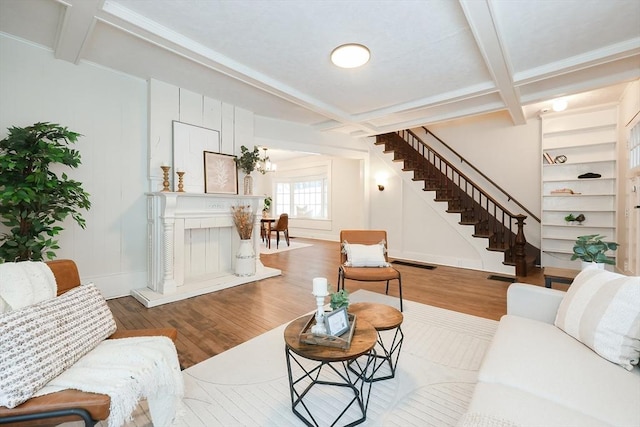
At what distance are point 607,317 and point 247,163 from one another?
162 inches

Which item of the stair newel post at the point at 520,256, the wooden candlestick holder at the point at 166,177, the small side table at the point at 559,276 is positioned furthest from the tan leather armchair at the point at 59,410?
the stair newel post at the point at 520,256

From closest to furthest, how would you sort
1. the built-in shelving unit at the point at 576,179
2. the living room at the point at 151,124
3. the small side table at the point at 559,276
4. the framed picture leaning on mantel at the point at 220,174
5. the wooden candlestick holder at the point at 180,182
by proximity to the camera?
the small side table at the point at 559,276 < the living room at the point at 151,124 < the wooden candlestick holder at the point at 180,182 < the framed picture leaning on mantel at the point at 220,174 < the built-in shelving unit at the point at 576,179

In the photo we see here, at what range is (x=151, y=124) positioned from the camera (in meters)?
3.58

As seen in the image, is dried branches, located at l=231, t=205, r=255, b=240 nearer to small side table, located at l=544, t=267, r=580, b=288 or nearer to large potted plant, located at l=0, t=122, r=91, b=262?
large potted plant, located at l=0, t=122, r=91, b=262

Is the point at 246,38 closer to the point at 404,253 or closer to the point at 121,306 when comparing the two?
the point at 121,306

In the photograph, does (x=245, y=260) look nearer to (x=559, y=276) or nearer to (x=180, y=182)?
(x=180, y=182)

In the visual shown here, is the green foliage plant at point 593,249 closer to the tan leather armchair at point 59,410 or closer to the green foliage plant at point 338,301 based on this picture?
the green foliage plant at point 338,301

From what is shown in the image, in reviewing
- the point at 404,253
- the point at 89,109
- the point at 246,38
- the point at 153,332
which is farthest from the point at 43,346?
the point at 404,253

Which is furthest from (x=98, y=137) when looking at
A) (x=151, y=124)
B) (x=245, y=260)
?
(x=245, y=260)

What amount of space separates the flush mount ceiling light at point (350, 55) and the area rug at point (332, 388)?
2.70m

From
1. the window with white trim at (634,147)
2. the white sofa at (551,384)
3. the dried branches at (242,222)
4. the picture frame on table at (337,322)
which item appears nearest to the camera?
the white sofa at (551,384)

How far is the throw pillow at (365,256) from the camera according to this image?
3.51m

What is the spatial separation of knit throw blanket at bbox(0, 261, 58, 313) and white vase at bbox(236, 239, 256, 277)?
9.10 ft

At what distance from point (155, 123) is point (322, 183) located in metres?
6.17
